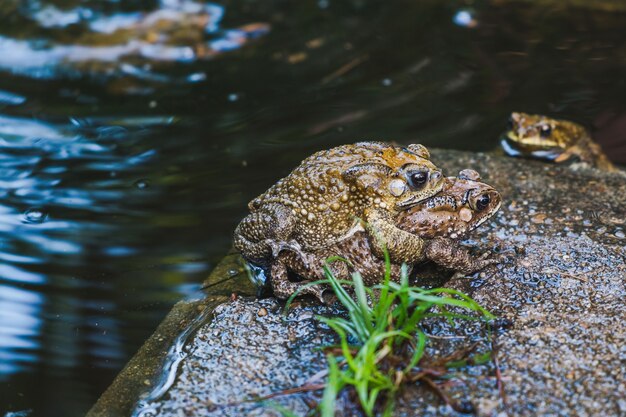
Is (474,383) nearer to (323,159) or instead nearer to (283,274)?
(283,274)

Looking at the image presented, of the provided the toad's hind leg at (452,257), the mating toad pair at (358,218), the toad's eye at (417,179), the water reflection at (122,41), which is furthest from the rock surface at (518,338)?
the water reflection at (122,41)

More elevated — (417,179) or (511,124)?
(417,179)

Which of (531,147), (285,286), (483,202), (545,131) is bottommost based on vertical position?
(531,147)

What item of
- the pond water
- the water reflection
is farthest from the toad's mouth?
the water reflection

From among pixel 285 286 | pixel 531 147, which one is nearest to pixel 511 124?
pixel 531 147

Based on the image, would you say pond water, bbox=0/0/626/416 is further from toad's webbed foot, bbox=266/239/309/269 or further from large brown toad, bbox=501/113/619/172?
toad's webbed foot, bbox=266/239/309/269

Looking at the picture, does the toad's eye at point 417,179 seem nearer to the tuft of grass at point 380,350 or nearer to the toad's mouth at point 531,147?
the tuft of grass at point 380,350

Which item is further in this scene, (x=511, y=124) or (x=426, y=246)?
(x=511, y=124)

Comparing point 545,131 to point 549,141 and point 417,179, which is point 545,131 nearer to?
point 549,141
